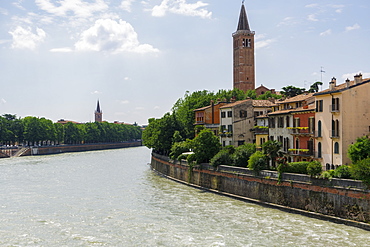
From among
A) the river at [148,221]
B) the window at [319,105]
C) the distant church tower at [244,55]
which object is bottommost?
the river at [148,221]

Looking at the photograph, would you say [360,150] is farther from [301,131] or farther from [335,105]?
[301,131]

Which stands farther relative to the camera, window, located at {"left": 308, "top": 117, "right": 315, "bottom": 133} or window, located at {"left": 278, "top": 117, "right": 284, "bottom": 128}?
window, located at {"left": 278, "top": 117, "right": 284, "bottom": 128}

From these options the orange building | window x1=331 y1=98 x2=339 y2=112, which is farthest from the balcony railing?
the orange building

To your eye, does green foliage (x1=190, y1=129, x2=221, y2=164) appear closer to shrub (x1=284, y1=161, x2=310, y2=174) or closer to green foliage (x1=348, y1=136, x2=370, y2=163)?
shrub (x1=284, y1=161, x2=310, y2=174)

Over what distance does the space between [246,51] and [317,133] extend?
73282 mm

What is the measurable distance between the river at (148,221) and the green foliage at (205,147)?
12.2 ft

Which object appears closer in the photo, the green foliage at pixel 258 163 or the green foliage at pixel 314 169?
the green foliage at pixel 314 169

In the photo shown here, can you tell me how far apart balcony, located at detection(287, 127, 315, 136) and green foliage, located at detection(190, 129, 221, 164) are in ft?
27.9

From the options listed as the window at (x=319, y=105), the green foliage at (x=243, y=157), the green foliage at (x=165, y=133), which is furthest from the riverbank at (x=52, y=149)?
the window at (x=319, y=105)

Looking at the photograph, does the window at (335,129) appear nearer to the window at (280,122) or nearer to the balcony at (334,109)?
the balcony at (334,109)

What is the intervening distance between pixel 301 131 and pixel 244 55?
70.2 meters

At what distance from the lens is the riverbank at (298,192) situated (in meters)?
26.8

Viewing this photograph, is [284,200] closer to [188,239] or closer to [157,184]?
[188,239]

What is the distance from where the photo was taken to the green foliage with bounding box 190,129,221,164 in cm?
4634
